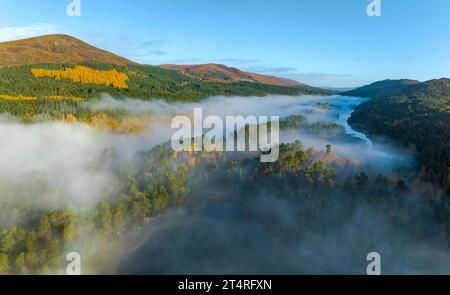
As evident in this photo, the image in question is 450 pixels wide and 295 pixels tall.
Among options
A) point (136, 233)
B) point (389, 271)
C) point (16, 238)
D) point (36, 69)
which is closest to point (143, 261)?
→ point (136, 233)

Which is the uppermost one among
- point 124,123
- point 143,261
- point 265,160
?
point 124,123

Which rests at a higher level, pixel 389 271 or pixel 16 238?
pixel 16 238

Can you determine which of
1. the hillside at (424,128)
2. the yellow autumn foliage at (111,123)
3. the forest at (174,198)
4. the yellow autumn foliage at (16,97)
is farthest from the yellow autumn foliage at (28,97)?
the hillside at (424,128)

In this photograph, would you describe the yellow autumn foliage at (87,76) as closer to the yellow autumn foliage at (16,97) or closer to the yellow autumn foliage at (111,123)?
the yellow autumn foliage at (16,97)

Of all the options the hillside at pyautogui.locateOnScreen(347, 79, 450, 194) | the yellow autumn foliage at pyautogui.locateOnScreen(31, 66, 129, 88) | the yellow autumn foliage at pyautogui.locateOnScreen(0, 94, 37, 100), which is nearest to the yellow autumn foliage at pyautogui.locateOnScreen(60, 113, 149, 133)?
the yellow autumn foliage at pyautogui.locateOnScreen(0, 94, 37, 100)

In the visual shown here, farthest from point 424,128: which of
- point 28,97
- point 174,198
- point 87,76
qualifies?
point 87,76

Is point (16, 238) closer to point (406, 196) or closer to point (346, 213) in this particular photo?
point (346, 213)

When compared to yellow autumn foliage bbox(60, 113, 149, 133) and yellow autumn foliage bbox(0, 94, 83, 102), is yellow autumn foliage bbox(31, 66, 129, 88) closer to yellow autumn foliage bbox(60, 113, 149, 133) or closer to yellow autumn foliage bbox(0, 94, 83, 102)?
yellow autumn foliage bbox(0, 94, 83, 102)
